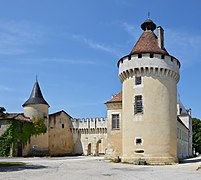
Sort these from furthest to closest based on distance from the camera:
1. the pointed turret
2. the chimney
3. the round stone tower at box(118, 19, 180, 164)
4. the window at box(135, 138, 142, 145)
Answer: the pointed turret → the chimney → the window at box(135, 138, 142, 145) → the round stone tower at box(118, 19, 180, 164)

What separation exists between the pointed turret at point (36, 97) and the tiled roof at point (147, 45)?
2279 cm

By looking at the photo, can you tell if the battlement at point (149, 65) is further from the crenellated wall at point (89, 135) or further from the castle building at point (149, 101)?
the crenellated wall at point (89, 135)

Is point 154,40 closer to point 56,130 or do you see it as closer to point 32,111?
point 32,111

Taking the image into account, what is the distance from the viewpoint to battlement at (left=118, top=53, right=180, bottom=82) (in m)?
28.0

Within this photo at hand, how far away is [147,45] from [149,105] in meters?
5.45

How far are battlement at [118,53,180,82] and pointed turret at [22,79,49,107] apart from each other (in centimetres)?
2253

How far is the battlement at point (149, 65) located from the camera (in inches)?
1104

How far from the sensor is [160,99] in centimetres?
2777

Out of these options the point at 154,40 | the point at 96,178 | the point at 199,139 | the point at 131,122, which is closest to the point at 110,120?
the point at 131,122

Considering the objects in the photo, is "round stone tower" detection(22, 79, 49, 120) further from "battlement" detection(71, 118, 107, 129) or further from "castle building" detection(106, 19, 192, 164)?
"castle building" detection(106, 19, 192, 164)

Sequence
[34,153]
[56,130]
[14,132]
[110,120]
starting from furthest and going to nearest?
[56,130]
[34,153]
[14,132]
[110,120]

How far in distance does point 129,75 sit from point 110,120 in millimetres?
6813

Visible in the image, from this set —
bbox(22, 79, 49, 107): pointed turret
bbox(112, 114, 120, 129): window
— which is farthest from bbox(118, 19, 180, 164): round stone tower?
bbox(22, 79, 49, 107): pointed turret

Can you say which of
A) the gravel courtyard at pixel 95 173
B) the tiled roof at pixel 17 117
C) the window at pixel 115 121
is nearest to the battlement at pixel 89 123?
the tiled roof at pixel 17 117
